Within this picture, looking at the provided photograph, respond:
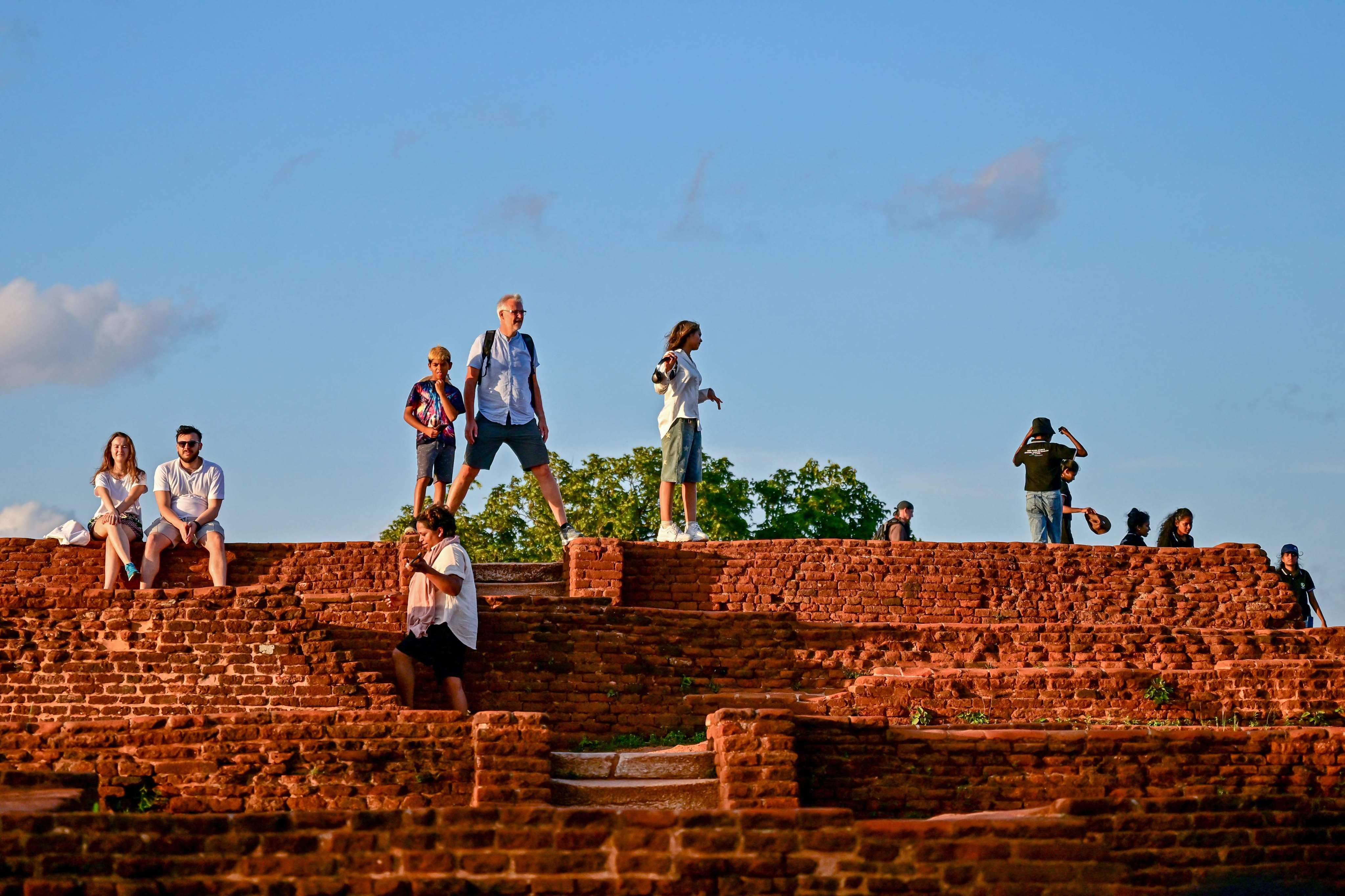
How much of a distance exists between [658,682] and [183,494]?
3.97 m

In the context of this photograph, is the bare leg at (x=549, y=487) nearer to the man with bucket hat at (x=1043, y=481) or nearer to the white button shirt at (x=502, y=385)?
the white button shirt at (x=502, y=385)

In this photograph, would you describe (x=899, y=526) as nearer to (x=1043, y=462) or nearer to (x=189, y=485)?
Answer: (x=1043, y=462)

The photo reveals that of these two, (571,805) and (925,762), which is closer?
(571,805)

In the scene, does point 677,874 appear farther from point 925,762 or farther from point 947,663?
point 947,663

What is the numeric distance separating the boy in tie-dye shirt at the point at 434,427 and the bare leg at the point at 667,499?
161 centimetres

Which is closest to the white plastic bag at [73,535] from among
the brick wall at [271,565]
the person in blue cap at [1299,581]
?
the brick wall at [271,565]

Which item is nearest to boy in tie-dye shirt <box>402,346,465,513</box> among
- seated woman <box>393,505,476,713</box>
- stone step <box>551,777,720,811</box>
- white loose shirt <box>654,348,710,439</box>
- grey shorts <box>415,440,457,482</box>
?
grey shorts <box>415,440,457,482</box>

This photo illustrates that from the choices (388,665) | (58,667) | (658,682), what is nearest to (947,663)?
(658,682)

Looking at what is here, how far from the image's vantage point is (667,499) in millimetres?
12922

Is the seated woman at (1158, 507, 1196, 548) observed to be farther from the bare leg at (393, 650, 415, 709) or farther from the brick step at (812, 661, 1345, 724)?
the bare leg at (393, 650, 415, 709)

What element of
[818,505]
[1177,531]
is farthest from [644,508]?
[1177,531]

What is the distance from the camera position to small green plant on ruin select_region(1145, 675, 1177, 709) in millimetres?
10727

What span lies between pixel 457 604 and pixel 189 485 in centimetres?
359

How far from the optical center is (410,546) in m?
11.7
